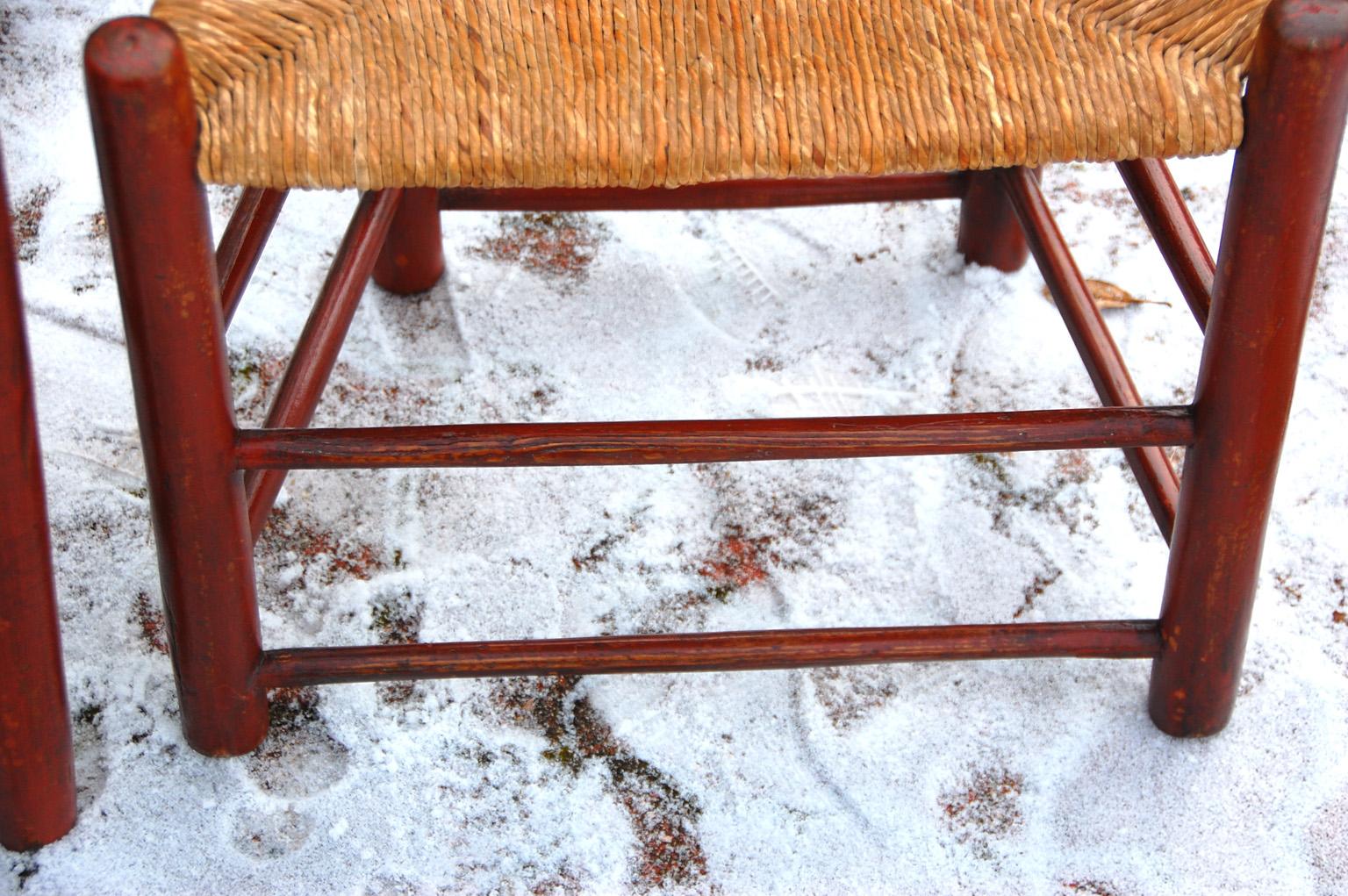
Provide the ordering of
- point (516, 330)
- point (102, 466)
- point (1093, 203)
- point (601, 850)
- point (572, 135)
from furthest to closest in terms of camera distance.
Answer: point (1093, 203) < point (516, 330) < point (102, 466) < point (601, 850) < point (572, 135)

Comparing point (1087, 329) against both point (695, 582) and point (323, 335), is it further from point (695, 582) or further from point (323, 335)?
point (323, 335)

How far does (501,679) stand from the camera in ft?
3.26

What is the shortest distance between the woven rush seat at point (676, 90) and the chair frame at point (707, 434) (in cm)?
4

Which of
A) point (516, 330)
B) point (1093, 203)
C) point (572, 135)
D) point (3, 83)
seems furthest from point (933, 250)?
point (3, 83)

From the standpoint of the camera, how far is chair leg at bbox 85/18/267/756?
691 millimetres

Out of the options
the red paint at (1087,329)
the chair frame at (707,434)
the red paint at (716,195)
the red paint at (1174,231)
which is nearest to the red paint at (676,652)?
the chair frame at (707,434)

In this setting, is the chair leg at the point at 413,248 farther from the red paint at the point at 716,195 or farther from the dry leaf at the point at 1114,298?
the dry leaf at the point at 1114,298

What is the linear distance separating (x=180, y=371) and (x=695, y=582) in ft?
1.36

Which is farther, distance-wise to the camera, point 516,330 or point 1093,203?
point 1093,203

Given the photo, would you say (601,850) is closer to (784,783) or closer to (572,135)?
(784,783)

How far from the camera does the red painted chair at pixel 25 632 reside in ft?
2.51

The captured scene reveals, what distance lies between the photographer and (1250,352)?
2.65 ft

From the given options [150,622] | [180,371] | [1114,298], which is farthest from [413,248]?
[1114,298]

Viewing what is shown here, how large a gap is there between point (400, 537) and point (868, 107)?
19.9 inches
